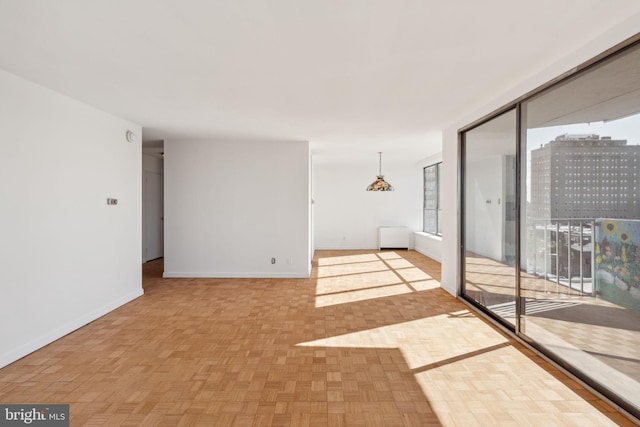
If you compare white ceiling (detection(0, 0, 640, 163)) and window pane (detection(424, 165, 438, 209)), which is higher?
white ceiling (detection(0, 0, 640, 163))

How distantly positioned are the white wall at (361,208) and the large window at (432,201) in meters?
0.25

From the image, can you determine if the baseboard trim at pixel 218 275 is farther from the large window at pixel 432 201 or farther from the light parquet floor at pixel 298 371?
the large window at pixel 432 201

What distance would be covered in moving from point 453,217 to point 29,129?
16.2ft

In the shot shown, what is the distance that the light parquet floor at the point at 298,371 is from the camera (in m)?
2.35

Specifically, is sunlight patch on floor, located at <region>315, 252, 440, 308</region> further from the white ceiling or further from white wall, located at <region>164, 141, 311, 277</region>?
the white ceiling

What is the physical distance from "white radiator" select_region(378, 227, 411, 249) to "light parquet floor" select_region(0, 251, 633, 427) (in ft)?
18.4

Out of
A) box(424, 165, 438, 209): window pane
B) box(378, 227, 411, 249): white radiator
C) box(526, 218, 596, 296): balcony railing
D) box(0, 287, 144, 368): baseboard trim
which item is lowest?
box(0, 287, 144, 368): baseboard trim

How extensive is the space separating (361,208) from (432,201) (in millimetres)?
1970

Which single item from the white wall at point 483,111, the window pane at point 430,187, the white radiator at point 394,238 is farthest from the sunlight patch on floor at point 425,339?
the white radiator at point 394,238

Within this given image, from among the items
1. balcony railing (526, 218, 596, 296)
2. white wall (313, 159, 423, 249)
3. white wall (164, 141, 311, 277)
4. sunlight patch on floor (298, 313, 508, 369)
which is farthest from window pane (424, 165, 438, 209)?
balcony railing (526, 218, 596, 296)

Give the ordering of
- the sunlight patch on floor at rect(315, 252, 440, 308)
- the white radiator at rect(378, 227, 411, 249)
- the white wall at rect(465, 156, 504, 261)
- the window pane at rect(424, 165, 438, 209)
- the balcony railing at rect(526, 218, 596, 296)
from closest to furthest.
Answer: the balcony railing at rect(526, 218, 596, 296)
the white wall at rect(465, 156, 504, 261)
the sunlight patch on floor at rect(315, 252, 440, 308)
the window pane at rect(424, 165, 438, 209)
the white radiator at rect(378, 227, 411, 249)

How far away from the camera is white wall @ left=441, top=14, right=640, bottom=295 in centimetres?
241

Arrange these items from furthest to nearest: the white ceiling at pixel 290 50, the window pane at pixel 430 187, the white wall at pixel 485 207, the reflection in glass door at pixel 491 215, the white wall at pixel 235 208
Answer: the window pane at pixel 430 187
the white wall at pixel 235 208
the white wall at pixel 485 207
the reflection in glass door at pixel 491 215
the white ceiling at pixel 290 50

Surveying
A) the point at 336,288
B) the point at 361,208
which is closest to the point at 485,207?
the point at 336,288
